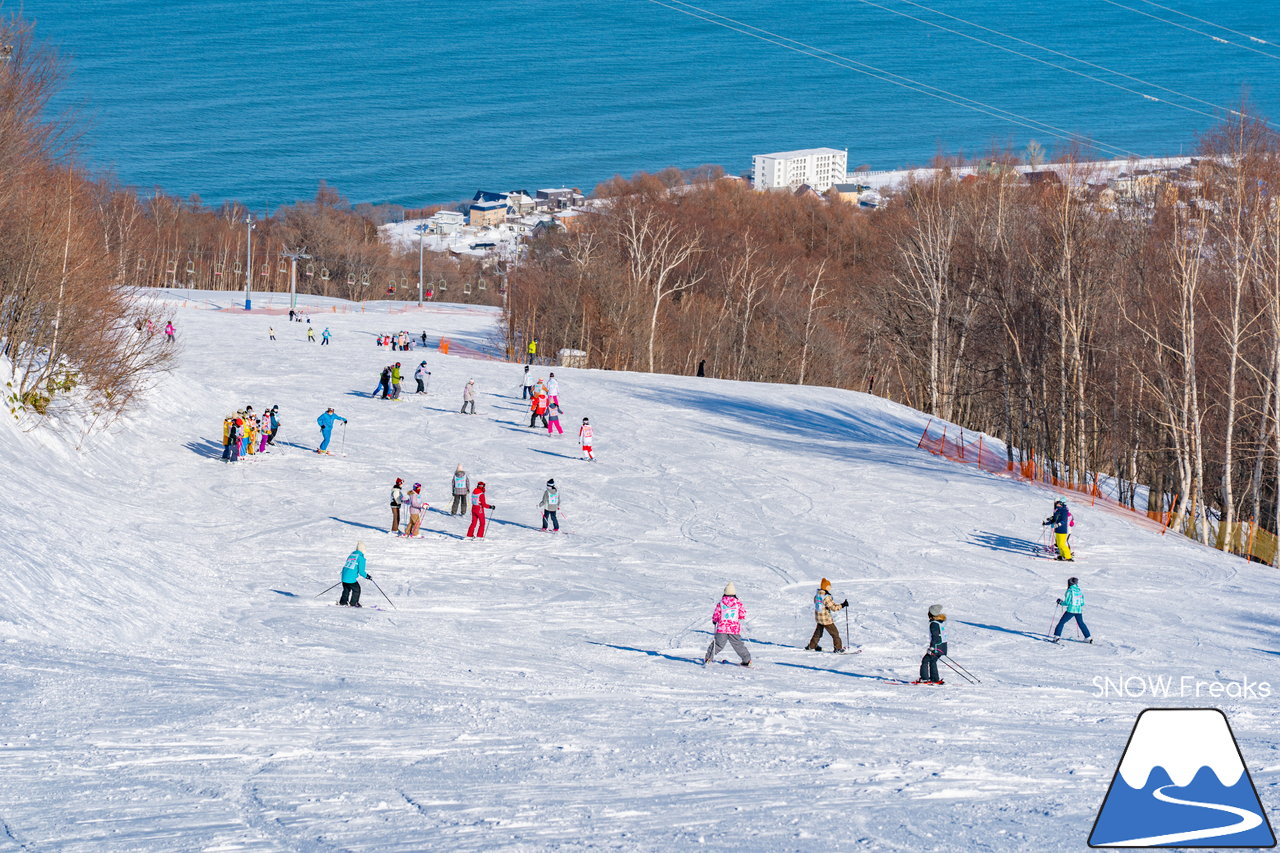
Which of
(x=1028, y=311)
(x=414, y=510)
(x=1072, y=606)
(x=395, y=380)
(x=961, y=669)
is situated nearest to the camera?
(x=961, y=669)

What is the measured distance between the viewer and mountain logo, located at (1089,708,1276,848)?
8195 mm

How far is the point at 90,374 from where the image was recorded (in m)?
30.4

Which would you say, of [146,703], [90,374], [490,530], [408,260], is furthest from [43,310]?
[408,260]

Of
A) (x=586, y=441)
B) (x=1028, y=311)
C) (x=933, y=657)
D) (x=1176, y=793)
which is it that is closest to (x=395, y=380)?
(x=586, y=441)

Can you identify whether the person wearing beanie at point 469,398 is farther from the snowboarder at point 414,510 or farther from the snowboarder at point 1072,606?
the snowboarder at point 1072,606

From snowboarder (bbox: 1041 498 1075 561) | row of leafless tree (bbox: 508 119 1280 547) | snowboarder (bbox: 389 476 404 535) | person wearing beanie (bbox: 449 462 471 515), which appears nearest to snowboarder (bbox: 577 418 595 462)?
person wearing beanie (bbox: 449 462 471 515)

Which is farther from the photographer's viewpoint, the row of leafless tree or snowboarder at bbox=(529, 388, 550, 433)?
the row of leafless tree

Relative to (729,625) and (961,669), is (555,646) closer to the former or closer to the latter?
(729,625)

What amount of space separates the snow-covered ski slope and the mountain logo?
107 cm

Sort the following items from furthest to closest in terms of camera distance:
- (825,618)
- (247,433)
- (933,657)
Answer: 1. (247,433)
2. (825,618)
3. (933,657)

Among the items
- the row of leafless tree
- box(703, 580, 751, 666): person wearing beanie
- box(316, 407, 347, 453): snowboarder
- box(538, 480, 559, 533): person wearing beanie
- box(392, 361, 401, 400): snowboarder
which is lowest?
box(703, 580, 751, 666): person wearing beanie

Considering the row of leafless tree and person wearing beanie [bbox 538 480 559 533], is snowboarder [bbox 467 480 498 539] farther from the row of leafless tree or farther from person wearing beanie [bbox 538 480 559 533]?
the row of leafless tree

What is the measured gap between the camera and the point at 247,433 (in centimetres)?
2967

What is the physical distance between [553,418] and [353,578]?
15.3 metres
